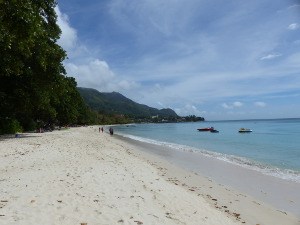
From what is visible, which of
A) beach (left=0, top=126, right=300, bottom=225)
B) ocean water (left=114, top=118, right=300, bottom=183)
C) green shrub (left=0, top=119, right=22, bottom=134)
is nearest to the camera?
beach (left=0, top=126, right=300, bottom=225)

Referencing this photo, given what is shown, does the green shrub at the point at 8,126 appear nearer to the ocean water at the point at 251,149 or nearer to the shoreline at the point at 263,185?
the ocean water at the point at 251,149

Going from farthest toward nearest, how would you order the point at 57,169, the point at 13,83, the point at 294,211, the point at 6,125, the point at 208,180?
the point at 6,125, the point at 13,83, the point at 208,180, the point at 57,169, the point at 294,211

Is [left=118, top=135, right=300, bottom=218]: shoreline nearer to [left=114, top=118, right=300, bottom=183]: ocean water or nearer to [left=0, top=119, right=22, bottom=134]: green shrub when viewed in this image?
[left=114, top=118, right=300, bottom=183]: ocean water

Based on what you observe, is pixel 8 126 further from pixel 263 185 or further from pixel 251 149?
pixel 263 185

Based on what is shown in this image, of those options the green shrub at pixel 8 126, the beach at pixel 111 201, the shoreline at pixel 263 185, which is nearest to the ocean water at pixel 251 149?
the shoreline at pixel 263 185

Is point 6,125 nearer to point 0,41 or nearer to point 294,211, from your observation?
point 0,41

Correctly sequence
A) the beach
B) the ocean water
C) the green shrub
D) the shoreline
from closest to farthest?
the beach < the shoreline < the ocean water < the green shrub

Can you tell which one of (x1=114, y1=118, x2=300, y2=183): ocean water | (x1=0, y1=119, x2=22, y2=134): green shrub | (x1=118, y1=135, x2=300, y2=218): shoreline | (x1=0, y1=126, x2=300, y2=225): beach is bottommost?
(x1=114, y1=118, x2=300, y2=183): ocean water

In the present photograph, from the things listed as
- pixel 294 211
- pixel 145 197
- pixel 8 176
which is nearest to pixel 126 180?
pixel 145 197

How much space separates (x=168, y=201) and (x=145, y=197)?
709 millimetres

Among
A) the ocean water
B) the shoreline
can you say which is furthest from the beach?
the ocean water

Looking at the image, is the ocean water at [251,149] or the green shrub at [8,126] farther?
the green shrub at [8,126]

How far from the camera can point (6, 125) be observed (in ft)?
107

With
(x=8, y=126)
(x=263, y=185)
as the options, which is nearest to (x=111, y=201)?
(x=263, y=185)
